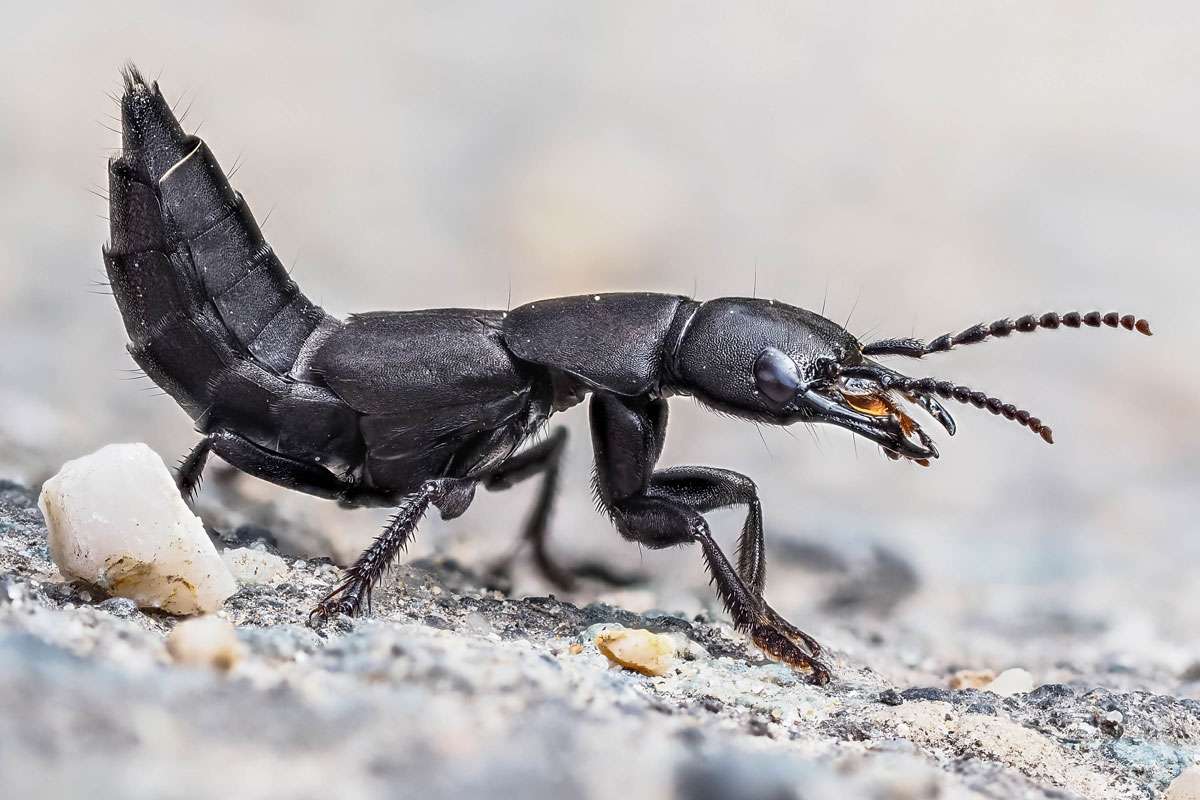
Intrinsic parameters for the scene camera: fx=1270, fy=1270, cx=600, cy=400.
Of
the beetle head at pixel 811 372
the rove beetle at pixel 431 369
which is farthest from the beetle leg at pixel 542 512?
the beetle head at pixel 811 372

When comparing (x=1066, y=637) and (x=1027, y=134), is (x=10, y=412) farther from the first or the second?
(x=1027, y=134)

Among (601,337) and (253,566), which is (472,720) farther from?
(601,337)

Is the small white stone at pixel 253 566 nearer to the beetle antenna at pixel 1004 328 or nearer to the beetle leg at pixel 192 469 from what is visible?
the beetle leg at pixel 192 469

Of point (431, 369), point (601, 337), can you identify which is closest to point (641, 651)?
point (601, 337)

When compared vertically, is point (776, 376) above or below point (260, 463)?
above

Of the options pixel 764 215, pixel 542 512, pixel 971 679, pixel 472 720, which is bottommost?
pixel 472 720

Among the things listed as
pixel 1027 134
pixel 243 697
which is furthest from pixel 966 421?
pixel 243 697

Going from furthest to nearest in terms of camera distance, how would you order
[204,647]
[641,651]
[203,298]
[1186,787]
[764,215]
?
1. [764,215]
2. [203,298]
3. [641,651]
4. [1186,787]
5. [204,647]
